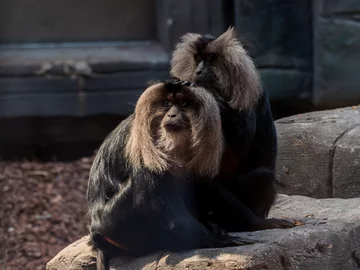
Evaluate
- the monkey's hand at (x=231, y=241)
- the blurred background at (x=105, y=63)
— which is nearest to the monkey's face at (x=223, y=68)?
the monkey's hand at (x=231, y=241)

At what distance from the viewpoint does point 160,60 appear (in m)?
8.02

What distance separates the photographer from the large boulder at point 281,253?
4.30m

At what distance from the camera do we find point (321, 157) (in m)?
6.26

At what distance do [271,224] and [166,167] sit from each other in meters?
0.76

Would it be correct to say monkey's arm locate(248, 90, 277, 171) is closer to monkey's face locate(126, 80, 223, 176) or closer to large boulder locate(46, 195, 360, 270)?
large boulder locate(46, 195, 360, 270)

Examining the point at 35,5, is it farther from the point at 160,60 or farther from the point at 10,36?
the point at 160,60

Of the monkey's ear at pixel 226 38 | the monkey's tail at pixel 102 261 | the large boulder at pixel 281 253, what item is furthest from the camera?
the monkey's ear at pixel 226 38

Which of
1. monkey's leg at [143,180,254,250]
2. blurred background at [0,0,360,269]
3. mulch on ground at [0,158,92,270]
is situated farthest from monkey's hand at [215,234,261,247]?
blurred background at [0,0,360,269]

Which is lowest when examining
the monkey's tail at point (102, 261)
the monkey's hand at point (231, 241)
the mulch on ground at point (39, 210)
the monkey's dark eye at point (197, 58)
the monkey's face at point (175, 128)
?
the mulch on ground at point (39, 210)

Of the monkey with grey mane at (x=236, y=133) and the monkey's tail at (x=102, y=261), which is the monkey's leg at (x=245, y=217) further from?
A: the monkey's tail at (x=102, y=261)

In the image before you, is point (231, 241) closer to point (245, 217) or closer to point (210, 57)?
point (245, 217)

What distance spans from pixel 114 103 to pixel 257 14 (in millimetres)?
1479

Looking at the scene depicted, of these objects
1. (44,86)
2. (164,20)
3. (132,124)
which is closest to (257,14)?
(164,20)

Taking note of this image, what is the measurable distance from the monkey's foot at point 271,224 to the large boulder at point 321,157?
1387mm
